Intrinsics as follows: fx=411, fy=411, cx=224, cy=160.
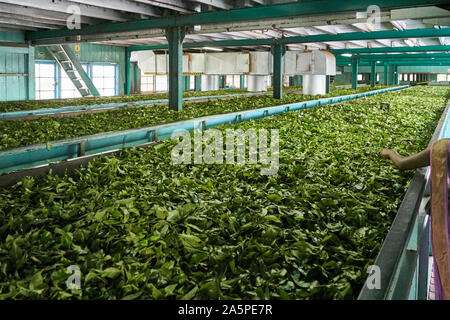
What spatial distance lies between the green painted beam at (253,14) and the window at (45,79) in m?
7.96

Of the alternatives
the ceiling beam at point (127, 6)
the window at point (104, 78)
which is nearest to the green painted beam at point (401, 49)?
the window at point (104, 78)

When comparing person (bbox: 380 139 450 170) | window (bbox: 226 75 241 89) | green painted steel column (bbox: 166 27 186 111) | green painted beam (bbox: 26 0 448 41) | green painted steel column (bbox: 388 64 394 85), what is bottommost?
person (bbox: 380 139 450 170)

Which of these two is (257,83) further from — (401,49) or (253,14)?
(253,14)

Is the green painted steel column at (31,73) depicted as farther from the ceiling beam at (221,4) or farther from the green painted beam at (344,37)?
the ceiling beam at (221,4)

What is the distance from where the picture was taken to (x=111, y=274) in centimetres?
228

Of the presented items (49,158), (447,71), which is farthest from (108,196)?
(447,71)

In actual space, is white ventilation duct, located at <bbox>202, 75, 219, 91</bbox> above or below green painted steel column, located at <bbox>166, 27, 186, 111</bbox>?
above

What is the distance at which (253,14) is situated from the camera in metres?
9.19

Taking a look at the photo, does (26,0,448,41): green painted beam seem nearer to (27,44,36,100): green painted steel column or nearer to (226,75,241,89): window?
(27,44,36,100): green painted steel column

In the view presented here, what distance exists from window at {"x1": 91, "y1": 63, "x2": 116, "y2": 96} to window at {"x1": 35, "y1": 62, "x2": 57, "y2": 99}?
2.74m

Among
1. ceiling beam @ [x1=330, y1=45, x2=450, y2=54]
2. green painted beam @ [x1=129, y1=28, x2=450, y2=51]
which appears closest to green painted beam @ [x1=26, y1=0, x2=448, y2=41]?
green painted beam @ [x1=129, y1=28, x2=450, y2=51]

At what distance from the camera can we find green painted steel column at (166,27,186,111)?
11086 millimetres
